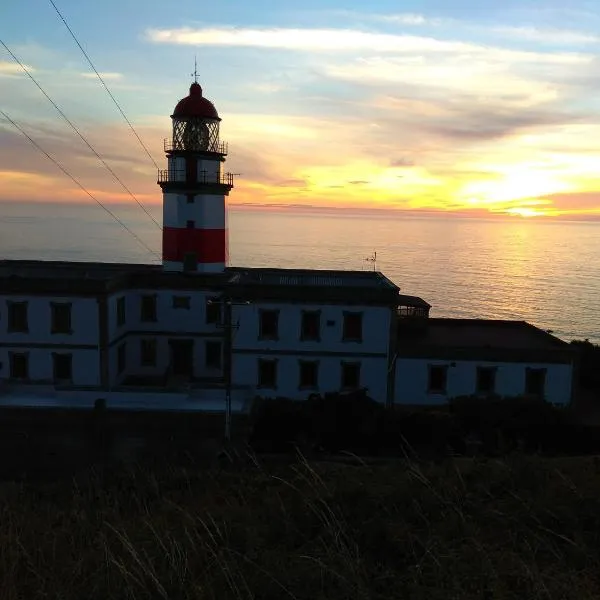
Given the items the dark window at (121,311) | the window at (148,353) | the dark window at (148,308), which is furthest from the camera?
the window at (148,353)

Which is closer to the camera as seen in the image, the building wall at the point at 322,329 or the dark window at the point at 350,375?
the building wall at the point at 322,329

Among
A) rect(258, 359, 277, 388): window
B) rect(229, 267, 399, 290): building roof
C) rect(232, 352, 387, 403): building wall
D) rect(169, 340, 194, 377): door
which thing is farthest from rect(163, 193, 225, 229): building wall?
rect(258, 359, 277, 388): window

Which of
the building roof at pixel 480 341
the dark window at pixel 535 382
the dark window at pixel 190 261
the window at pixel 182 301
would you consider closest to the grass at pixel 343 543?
the building roof at pixel 480 341

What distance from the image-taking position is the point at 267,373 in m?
25.7

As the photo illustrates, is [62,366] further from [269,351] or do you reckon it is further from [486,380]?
[486,380]

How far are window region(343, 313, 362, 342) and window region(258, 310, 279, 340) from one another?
3173 mm

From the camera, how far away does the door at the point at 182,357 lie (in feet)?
93.2

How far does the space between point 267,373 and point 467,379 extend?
9.12 metres

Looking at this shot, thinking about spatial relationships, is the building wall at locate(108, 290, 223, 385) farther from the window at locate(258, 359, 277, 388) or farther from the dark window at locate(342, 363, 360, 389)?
the dark window at locate(342, 363, 360, 389)

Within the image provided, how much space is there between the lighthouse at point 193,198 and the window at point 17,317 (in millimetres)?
7654

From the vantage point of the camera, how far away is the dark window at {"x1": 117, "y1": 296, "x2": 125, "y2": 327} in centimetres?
2706

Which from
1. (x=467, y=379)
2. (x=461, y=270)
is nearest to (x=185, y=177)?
(x=467, y=379)

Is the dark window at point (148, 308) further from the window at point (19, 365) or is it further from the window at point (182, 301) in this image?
the window at point (19, 365)

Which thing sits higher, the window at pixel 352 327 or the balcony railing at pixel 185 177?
the balcony railing at pixel 185 177
